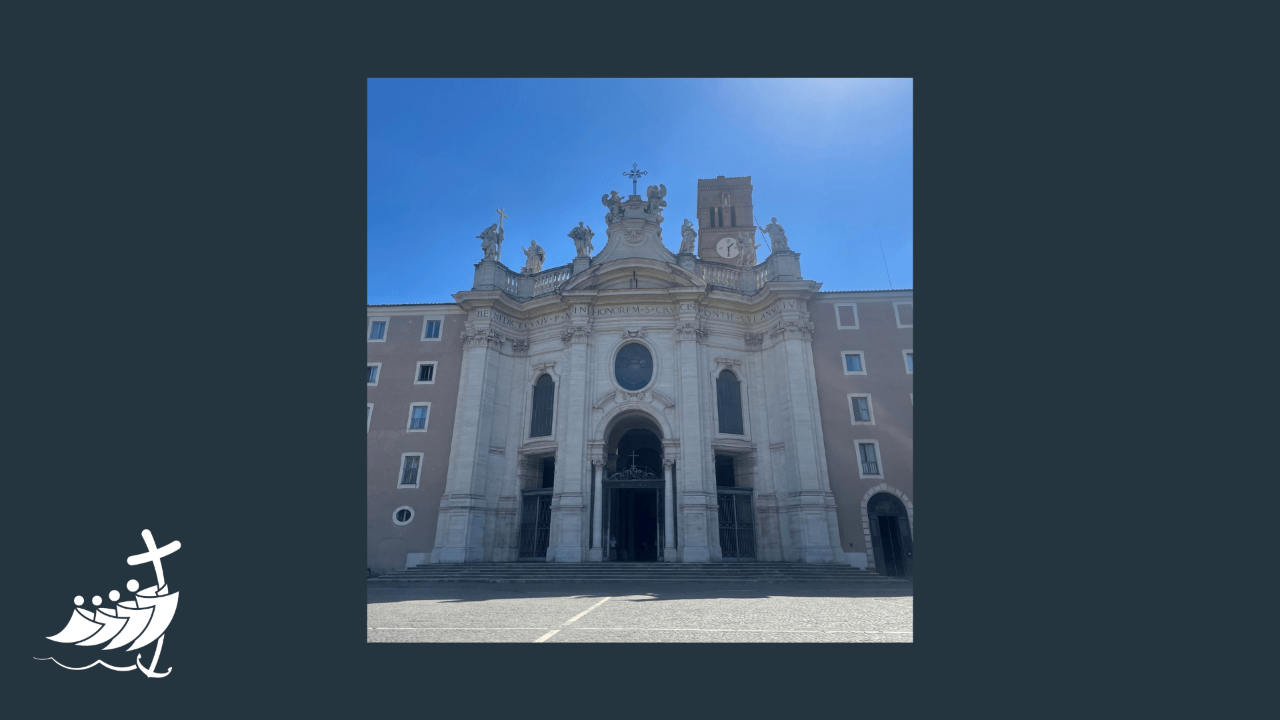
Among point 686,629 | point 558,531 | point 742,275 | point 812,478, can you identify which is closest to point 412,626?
point 686,629

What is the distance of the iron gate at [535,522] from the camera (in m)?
24.0

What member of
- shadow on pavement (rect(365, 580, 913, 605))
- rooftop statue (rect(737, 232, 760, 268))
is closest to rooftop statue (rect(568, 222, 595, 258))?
rooftop statue (rect(737, 232, 760, 268))

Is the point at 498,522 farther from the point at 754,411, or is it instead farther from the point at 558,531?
the point at 754,411

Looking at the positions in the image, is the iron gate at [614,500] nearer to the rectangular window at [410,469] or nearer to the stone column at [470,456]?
the stone column at [470,456]

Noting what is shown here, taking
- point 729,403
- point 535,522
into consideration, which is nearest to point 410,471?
point 535,522

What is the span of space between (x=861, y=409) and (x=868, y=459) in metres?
2.19

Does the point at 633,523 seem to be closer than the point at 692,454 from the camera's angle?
No

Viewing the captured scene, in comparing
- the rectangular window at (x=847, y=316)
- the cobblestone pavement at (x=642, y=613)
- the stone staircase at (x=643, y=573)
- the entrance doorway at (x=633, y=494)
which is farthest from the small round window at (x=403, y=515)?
the rectangular window at (x=847, y=316)

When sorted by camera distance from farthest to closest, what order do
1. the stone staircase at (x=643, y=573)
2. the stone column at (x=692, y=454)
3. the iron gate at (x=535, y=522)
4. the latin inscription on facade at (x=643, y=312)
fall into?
the latin inscription on facade at (x=643, y=312)
the iron gate at (x=535, y=522)
the stone column at (x=692, y=454)
the stone staircase at (x=643, y=573)

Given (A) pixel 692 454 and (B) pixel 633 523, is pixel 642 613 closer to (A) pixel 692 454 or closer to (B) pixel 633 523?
(A) pixel 692 454

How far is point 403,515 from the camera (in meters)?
23.8

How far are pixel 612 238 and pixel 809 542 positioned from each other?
16455 millimetres

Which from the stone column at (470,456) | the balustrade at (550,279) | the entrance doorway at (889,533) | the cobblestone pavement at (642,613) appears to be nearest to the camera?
the cobblestone pavement at (642,613)

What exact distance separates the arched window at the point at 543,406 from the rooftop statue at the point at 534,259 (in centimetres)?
647
